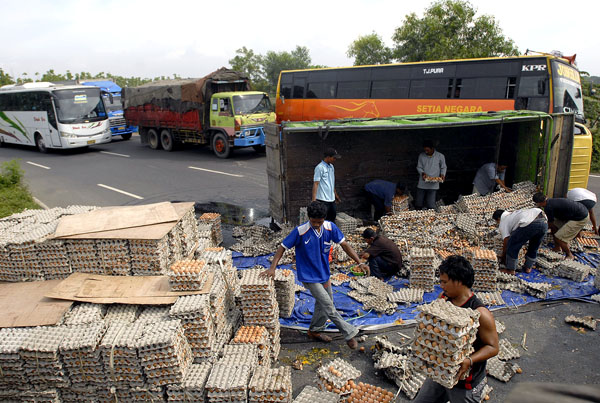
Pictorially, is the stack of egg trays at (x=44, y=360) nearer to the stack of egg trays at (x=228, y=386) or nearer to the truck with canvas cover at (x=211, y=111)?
the stack of egg trays at (x=228, y=386)

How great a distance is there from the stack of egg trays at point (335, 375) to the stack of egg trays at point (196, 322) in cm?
140

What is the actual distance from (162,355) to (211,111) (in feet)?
54.7

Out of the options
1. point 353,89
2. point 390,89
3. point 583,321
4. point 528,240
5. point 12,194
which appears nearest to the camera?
point 583,321

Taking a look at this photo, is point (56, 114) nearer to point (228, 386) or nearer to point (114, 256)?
point (114, 256)

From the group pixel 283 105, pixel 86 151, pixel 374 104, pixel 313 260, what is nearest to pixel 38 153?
pixel 86 151

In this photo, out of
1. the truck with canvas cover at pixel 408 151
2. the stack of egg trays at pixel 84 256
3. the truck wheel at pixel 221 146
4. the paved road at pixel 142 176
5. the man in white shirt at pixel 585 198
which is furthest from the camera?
the truck wheel at pixel 221 146

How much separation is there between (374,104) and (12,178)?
44.5 ft

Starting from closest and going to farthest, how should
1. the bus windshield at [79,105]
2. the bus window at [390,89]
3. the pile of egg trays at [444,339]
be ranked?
the pile of egg trays at [444,339] → the bus window at [390,89] → the bus windshield at [79,105]

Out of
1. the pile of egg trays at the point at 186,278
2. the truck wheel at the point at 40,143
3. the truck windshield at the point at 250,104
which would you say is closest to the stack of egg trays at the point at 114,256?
the pile of egg trays at the point at 186,278

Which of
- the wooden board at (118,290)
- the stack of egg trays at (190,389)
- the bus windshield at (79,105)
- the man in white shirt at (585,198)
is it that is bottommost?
the stack of egg trays at (190,389)

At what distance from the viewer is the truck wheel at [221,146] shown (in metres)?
19.8

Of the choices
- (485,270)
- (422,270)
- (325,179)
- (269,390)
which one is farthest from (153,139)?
(269,390)

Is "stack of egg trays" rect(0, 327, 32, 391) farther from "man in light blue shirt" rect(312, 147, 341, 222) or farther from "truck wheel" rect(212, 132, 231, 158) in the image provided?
"truck wheel" rect(212, 132, 231, 158)

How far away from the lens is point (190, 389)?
14.6 feet
